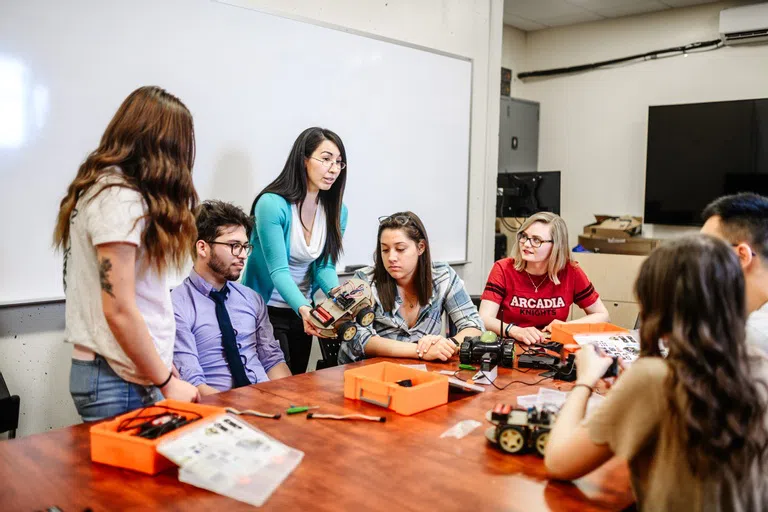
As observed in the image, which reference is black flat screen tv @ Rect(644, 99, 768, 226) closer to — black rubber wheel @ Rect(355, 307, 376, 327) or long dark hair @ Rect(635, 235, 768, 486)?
black rubber wheel @ Rect(355, 307, 376, 327)

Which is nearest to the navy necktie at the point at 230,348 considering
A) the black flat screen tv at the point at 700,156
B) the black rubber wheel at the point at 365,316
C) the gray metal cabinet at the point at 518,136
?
the black rubber wheel at the point at 365,316

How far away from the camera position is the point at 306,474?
1289 mm

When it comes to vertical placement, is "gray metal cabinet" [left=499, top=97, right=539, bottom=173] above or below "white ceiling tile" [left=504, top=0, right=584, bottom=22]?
below

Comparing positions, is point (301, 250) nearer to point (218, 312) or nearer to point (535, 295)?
point (218, 312)

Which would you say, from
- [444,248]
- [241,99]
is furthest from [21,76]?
[444,248]

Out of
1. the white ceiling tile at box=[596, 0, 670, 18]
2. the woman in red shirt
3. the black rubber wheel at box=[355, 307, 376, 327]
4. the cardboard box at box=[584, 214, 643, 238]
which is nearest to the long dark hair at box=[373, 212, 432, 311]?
the black rubber wheel at box=[355, 307, 376, 327]

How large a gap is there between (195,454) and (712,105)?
4.95 metres

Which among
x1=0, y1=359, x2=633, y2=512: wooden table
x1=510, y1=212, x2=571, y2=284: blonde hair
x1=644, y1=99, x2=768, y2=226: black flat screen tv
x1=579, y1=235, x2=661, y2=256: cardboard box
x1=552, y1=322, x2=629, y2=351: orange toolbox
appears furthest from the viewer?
x1=579, y1=235, x2=661, y2=256: cardboard box

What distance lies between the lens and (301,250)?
276 centimetres

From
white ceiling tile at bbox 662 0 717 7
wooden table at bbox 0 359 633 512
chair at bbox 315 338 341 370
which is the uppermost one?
white ceiling tile at bbox 662 0 717 7

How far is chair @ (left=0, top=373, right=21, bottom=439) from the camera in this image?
7.61ft

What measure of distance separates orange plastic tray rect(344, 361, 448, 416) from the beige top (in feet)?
2.06

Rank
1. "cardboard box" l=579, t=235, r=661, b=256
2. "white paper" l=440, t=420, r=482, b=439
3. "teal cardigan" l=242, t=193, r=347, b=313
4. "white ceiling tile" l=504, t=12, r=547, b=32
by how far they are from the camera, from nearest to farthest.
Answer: "white paper" l=440, t=420, r=482, b=439
"teal cardigan" l=242, t=193, r=347, b=313
"cardboard box" l=579, t=235, r=661, b=256
"white ceiling tile" l=504, t=12, r=547, b=32

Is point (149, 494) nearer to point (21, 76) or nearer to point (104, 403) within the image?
point (104, 403)
